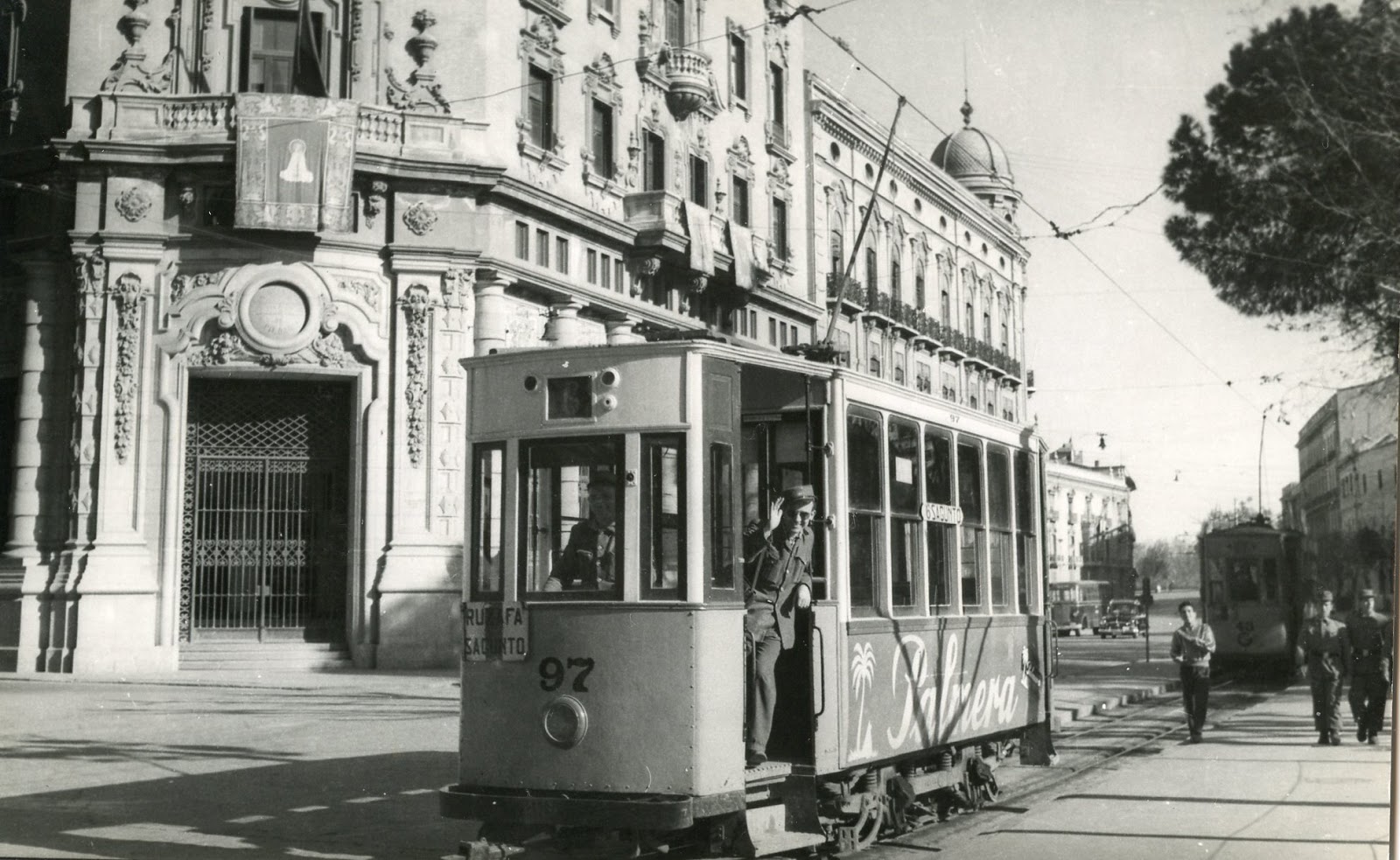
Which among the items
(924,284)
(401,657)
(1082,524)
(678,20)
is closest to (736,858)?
(401,657)

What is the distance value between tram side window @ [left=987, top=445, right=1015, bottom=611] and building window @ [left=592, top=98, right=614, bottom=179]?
64.2 ft

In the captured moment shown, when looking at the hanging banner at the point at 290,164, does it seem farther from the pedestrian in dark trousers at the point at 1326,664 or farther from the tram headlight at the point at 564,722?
the tram headlight at the point at 564,722

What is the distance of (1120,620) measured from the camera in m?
62.0

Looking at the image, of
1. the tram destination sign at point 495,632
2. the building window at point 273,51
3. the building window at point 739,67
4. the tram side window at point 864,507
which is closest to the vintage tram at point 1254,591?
the building window at point 739,67

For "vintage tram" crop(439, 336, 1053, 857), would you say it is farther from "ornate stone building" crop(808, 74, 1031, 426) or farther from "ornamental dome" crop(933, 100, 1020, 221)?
"ornamental dome" crop(933, 100, 1020, 221)

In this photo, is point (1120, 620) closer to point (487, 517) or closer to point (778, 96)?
point (778, 96)

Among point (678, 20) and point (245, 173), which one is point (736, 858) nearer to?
point (245, 173)

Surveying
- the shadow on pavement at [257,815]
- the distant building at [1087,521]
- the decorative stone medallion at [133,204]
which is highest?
the decorative stone medallion at [133,204]

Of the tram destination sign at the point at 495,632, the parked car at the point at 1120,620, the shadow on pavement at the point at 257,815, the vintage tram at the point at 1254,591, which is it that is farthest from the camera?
the parked car at the point at 1120,620

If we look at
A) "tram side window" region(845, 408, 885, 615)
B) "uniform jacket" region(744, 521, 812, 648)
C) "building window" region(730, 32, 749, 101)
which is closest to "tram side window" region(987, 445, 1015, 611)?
"tram side window" region(845, 408, 885, 615)

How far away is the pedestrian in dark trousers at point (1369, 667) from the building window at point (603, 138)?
1851 centimetres

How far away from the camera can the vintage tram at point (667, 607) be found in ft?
26.2

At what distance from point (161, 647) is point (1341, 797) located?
18.2m

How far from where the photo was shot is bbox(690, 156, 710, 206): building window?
3381 centimetres
